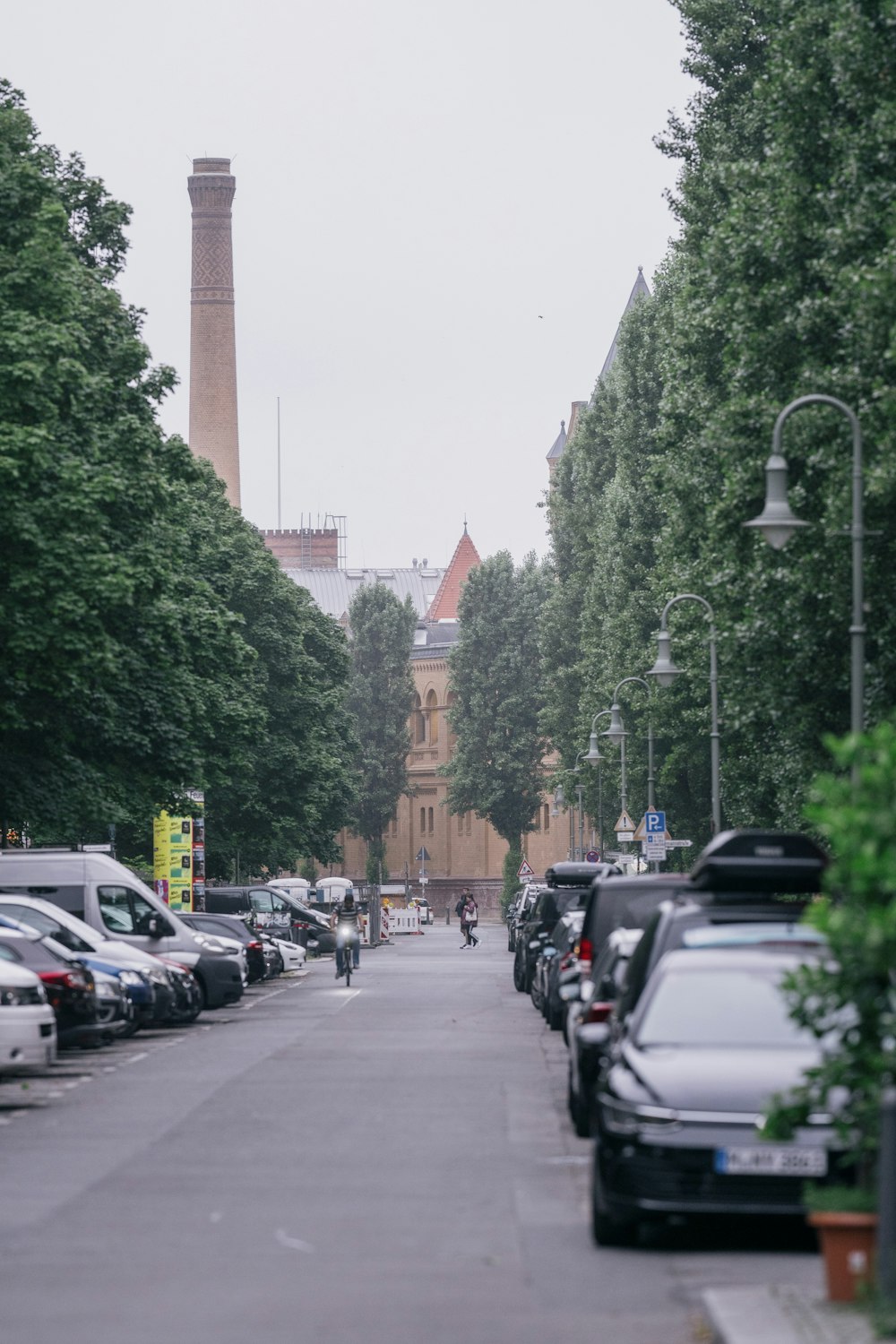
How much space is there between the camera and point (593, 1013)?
15.7 meters

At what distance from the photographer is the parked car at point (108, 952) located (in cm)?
2825

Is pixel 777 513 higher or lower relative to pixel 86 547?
lower

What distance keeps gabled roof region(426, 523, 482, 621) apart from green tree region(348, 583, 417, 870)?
90.7ft

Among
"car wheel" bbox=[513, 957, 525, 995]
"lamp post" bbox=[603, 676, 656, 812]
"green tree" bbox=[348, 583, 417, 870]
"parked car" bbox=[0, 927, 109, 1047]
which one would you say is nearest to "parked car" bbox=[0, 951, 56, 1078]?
"parked car" bbox=[0, 927, 109, 1047]

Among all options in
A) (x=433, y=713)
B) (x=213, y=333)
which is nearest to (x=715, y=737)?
(x=213, y=333)

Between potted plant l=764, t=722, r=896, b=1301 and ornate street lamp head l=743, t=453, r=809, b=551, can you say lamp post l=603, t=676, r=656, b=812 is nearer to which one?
ornate street lamp head l=743, t=453, r=809, b=551

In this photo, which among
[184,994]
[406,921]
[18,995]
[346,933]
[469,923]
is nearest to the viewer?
[18,995]

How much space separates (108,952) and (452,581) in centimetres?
13372

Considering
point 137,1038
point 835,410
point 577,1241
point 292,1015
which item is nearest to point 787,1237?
point 577,1241

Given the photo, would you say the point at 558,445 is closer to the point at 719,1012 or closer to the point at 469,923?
the point at 469,923

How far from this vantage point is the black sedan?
1103cm

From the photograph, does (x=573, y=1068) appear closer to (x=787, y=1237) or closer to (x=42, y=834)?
(x=787, y=1237)

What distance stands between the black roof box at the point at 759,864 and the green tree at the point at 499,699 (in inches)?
3762

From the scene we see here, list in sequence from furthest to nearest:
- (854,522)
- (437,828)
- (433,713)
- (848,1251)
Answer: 1. (433,713)
2. (437,828)
3. (854,522)
4. (848,1251)
